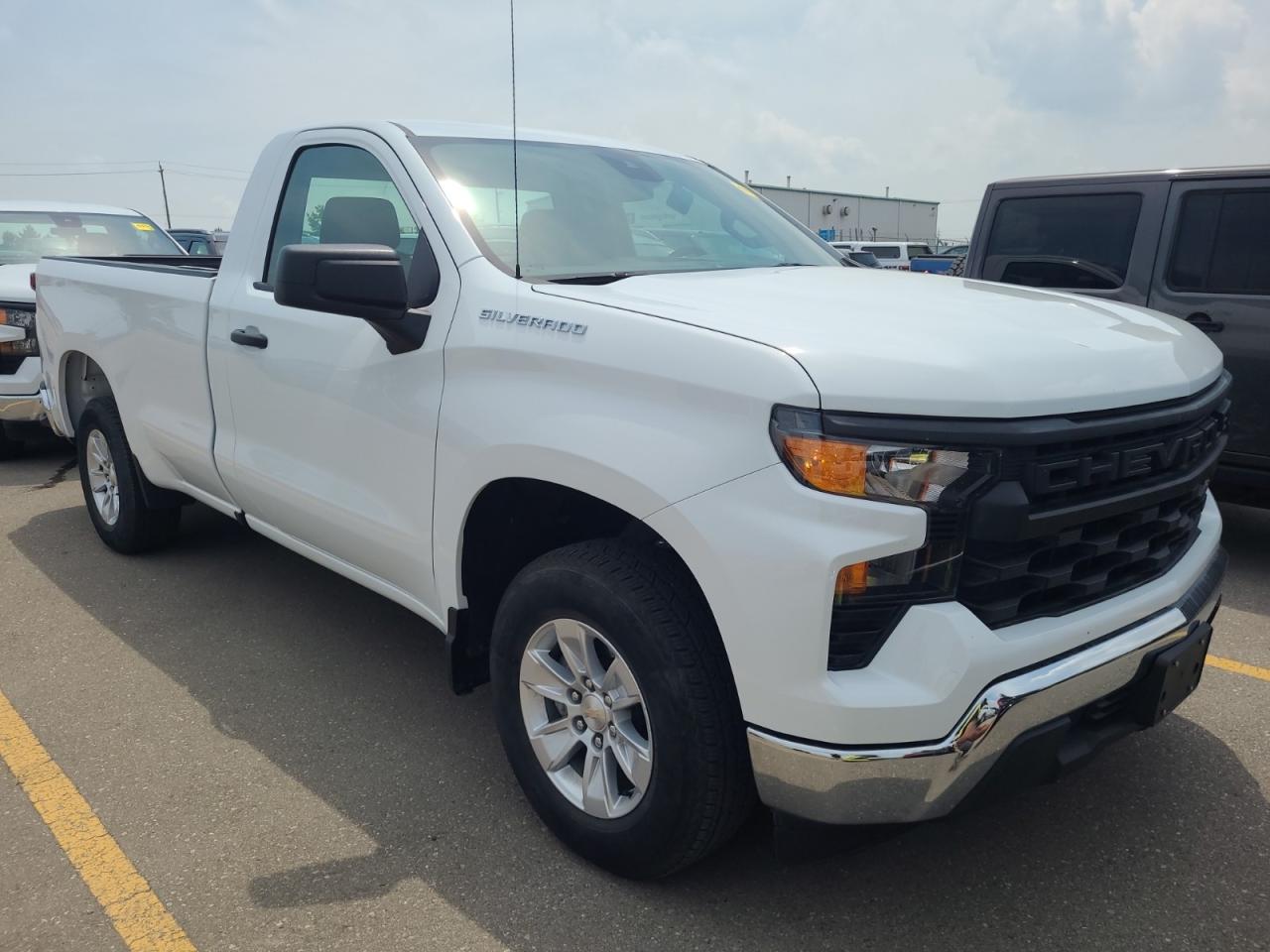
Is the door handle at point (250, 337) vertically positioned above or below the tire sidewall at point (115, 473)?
above

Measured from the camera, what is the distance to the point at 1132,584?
237 centimetres

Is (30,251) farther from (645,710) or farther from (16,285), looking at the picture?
(645,710)

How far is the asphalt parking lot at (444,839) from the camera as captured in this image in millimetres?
2418

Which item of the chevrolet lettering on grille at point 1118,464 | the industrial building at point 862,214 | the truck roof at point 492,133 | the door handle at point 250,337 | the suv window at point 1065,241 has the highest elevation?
the truck roof at point 492,133

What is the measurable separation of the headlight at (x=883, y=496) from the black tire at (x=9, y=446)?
7.63 m

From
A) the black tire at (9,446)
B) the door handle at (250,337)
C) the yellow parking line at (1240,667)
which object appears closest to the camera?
the door handle at (250,337)

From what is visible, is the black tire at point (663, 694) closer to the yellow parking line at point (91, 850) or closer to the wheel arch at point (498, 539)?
the wheel arch at point (498, 539)

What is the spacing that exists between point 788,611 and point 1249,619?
10.9 ft

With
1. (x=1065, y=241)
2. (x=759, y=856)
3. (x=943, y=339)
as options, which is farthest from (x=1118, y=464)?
(x=1065, y=241)

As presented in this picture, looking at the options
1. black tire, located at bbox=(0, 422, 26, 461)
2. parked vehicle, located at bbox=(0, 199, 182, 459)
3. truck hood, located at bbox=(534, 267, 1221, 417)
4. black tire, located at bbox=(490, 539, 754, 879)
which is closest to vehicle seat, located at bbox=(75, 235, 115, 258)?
parked vehicle, located at bbox=(0, 199, 182, 459)

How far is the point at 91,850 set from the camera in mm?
2742

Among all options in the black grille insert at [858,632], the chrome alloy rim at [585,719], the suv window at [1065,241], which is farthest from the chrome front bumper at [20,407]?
the black grille insert at [858,632]

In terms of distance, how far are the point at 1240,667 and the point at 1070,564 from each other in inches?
86.2

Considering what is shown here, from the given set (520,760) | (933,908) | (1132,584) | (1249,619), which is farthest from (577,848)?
(1249,619)
